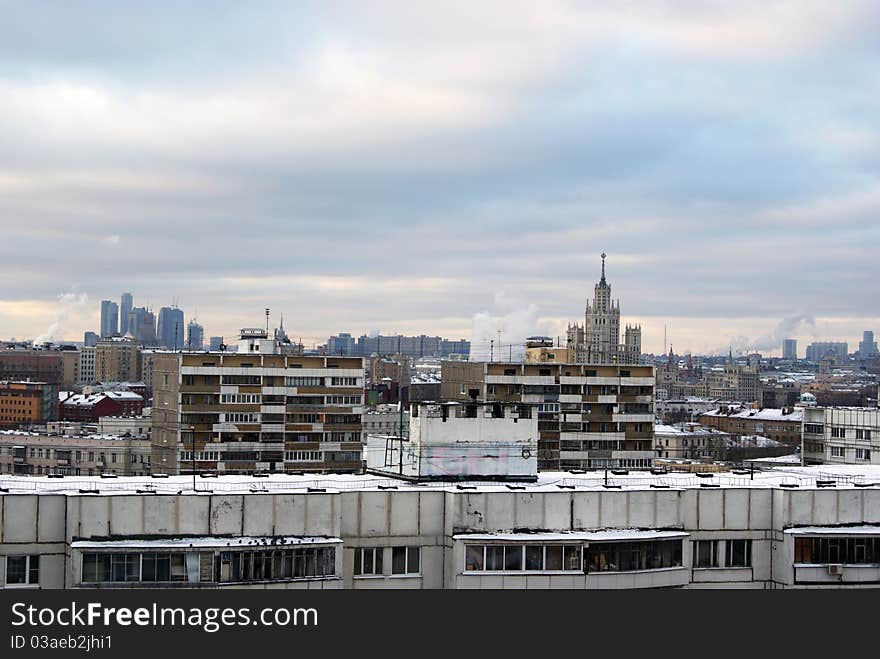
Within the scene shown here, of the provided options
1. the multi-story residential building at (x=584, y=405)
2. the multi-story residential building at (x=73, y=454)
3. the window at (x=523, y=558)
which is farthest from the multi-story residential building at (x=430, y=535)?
the multi-story residential building at (x=73, y=454)

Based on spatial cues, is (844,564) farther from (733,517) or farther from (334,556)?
(334,556)

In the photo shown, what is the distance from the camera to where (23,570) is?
2723 cm

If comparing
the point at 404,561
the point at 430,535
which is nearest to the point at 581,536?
the point at 430,535

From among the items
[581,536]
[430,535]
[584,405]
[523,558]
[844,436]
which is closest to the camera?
[523,558]

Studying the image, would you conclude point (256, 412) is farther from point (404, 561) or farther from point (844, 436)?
point (404, 561)

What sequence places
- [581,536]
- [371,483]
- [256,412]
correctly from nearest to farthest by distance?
[581,536], [371,483], [256,412]

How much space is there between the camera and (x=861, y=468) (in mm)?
41750

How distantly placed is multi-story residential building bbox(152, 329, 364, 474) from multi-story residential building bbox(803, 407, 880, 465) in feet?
99.6

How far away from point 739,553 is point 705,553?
82 centimetres

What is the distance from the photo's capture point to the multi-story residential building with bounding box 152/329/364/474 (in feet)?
297

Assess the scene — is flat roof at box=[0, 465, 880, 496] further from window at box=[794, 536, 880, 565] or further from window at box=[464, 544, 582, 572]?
window at box=[794, 536, 880, 565]

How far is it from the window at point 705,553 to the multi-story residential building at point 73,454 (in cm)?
10137

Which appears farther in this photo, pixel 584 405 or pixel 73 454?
pixel 73 454
